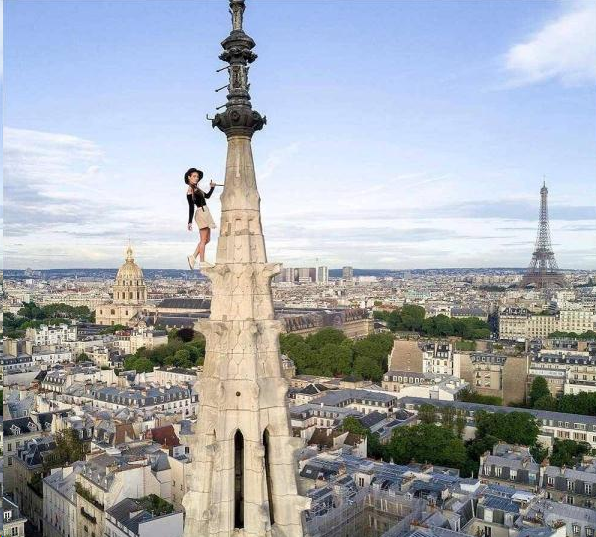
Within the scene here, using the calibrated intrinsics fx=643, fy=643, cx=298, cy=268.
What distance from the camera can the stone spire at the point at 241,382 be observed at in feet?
21.8

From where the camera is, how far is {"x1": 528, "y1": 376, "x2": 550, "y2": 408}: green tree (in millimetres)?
60194

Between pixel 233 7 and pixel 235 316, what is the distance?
3.39m

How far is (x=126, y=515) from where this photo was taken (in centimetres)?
2859

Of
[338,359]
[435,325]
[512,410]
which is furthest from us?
[435,325]

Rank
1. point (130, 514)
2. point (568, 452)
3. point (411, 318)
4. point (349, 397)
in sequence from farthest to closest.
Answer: point (411, 318)
point (349, 397)
point (568, 452)
point (130, 514)

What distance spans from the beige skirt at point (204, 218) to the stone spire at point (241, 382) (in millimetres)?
388

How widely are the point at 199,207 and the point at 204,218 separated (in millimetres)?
138

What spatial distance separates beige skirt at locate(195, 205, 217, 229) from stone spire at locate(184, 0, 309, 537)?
388 millimetres

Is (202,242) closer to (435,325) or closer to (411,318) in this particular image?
(435,325)

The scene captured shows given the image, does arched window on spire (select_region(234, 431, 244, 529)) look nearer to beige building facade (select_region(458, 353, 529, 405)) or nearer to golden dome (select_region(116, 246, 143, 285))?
beige building facade (select_region(458, 353, 529, 405))

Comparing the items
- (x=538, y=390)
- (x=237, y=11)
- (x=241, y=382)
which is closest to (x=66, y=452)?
(x=241, y=382)

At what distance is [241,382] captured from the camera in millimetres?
6758

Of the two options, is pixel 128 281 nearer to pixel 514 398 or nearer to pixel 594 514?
pixel 514 398

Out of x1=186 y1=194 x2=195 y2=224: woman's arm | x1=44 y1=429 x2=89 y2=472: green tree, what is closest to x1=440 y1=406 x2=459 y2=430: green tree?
x1=44 y1=429 x2=89 y2=472: green tree
